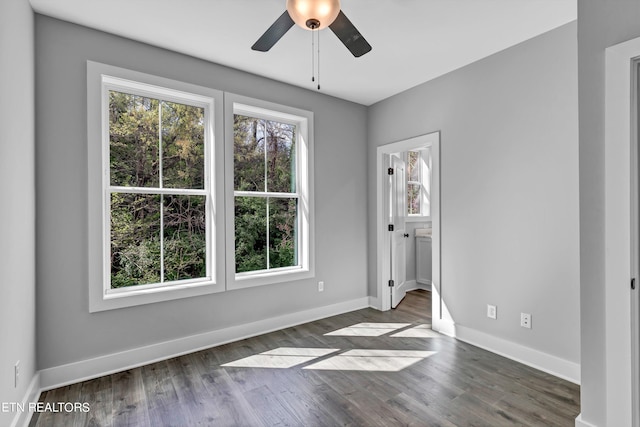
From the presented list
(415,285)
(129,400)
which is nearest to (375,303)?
(415,285)

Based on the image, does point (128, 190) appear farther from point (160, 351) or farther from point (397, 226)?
point (397, 226)

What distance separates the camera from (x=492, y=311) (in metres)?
2.99

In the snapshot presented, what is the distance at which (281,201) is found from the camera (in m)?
3.71

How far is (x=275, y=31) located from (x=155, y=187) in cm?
176

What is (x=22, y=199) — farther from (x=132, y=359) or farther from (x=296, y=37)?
(x=296, y=37)

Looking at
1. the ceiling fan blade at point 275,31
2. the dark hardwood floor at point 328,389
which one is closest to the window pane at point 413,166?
the dark hardwood floor at point 328,389

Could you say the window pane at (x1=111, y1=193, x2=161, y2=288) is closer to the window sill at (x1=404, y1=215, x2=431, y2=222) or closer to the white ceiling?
the white ceiling

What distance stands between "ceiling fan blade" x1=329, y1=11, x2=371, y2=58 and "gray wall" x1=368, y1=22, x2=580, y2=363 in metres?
1.63

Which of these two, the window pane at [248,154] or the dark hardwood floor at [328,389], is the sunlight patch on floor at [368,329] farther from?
the window pane at [248,154]

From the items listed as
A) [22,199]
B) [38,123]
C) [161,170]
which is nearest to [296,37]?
[161,170]

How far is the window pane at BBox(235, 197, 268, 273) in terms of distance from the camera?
11.0 feet

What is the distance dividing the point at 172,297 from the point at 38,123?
1643 millimetres

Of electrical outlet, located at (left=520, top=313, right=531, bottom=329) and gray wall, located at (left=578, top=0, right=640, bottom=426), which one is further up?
gray wall, located at (left=578, top=0, right=640, bottom=426)

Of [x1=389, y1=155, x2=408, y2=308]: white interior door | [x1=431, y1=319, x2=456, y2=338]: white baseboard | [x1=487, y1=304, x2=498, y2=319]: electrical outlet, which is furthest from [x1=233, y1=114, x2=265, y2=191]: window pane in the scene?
[x1=487, y1=304, x2=498, y2=319]: electrical outlet
